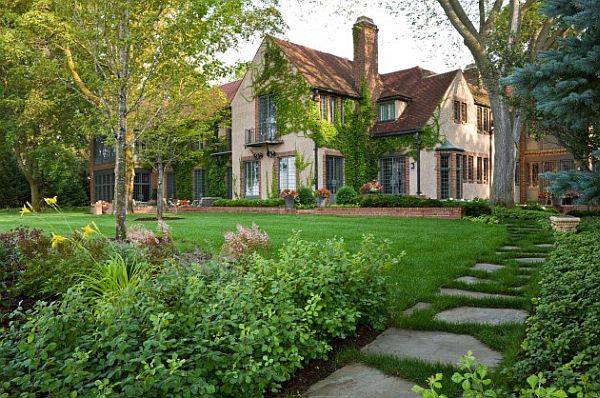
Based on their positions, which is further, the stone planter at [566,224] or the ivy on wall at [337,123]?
the ivy on wall at [337,123]

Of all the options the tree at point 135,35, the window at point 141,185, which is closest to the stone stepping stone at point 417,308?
the tree at point 135,35

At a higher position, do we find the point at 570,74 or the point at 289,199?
Result: the point at 570,74

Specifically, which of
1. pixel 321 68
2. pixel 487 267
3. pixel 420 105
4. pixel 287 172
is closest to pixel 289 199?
pixel 287 172

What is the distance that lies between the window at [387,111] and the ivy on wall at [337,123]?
0.45m

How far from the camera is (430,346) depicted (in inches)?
147

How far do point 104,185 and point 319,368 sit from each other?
36.9 metres

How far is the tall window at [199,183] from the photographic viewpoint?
31.0 m

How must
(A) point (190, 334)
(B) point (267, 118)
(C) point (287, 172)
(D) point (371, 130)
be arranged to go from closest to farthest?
(A) point (190, 334), (C) point (287, 172), (D) point (371, 130), (B) point (267, 118)

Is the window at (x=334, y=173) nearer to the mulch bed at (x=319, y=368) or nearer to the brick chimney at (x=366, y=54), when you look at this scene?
the brick chimney at (x=366, y=54)

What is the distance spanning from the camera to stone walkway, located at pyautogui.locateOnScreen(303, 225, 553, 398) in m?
3.02

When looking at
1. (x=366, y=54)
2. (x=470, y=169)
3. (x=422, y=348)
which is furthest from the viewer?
(x=470, y=169)

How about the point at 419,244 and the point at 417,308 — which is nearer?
the point at 417,308

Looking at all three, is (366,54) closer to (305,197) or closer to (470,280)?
(305,197)

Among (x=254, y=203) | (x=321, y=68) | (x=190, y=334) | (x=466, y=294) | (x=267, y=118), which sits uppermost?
(x=321, y=68)
